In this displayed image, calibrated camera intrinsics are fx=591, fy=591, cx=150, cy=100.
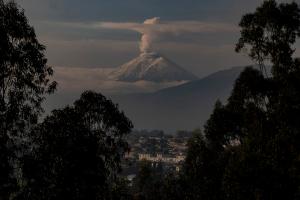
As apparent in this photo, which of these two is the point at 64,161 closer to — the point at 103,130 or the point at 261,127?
the point at 103,130

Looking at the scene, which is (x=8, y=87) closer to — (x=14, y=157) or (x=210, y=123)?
(x=14, y=157)

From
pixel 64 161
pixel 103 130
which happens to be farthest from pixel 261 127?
A: pixel 64 161

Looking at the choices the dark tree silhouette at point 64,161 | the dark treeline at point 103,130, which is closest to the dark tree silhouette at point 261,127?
the dark treeline at point 103,130

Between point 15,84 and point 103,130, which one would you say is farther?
point 103,130

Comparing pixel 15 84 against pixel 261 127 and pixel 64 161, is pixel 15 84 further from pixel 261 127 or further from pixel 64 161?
pixel 261 127

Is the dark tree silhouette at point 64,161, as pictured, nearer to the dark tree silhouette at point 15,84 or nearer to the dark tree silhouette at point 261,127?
the dark tree silhouette at point 15,84

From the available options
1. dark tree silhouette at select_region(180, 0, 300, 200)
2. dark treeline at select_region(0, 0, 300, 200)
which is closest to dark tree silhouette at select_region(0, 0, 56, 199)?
dark treeline at select_region(0, 0, 300, 200)
